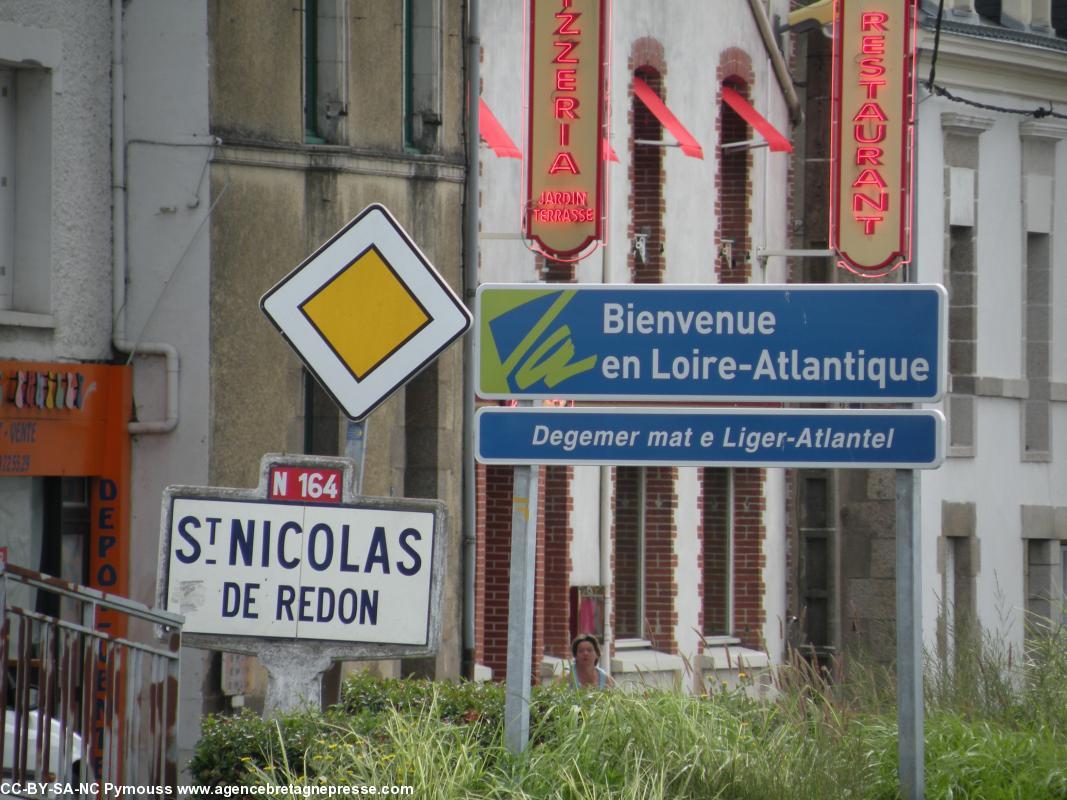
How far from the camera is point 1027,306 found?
31156 mm

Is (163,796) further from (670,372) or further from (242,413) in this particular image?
(242,413)

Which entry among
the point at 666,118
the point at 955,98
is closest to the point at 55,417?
the point at 666,118

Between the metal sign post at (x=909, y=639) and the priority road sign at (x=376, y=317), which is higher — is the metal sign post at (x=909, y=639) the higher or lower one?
the lower one

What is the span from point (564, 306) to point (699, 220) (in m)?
17.0

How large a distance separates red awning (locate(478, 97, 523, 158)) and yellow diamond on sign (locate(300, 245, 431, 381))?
1398cm

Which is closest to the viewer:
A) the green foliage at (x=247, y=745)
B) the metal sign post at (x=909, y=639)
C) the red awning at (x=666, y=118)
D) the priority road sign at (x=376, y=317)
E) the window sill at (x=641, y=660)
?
the priority road sign at (x=376, y=317)

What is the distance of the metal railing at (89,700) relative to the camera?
27.6 ft

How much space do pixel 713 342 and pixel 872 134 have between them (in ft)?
54.4

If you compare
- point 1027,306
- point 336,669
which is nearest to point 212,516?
point 336,669

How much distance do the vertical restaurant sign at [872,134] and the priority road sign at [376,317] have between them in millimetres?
17784

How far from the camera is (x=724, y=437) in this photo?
29.7 feet

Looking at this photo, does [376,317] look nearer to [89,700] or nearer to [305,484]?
[305,484]

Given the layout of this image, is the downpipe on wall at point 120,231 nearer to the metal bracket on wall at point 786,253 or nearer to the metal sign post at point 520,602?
the metal sign post at point 520,602

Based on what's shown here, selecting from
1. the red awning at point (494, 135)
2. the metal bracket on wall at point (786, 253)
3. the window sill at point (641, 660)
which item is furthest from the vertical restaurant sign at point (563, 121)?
the window sill at point (641, 660)
